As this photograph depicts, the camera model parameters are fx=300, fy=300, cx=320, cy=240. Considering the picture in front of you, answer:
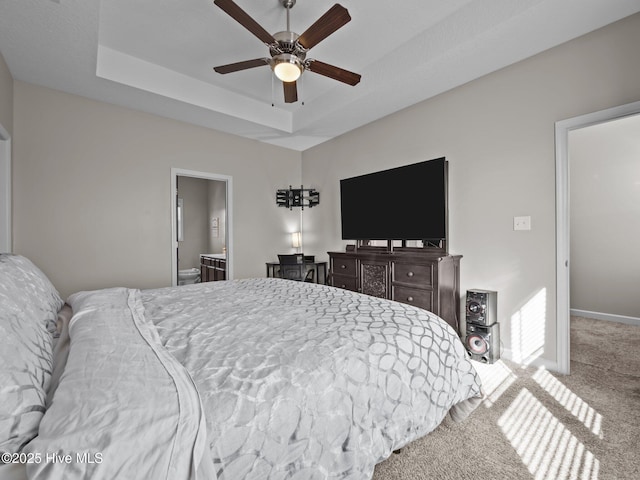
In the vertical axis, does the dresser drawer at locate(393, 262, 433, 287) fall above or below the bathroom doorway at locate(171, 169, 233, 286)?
below

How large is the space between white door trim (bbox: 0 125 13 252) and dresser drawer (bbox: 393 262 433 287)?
367 cm

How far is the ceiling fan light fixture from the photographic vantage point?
7.30 ft

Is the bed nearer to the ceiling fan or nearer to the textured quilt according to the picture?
the textured quilt

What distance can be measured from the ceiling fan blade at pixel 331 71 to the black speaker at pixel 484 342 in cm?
245

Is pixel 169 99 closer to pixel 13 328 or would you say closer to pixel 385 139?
pixel 385 139

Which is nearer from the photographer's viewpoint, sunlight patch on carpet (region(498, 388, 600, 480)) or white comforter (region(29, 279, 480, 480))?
white comforter (region(29, 279, 480, 480))

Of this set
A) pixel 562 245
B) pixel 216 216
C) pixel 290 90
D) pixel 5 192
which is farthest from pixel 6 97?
pixel 562 245

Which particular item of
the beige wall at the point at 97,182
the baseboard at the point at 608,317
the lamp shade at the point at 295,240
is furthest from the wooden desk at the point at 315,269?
the baseboard at the point at 608,317

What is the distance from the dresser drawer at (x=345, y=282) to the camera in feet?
12.0

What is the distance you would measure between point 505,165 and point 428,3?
5.02 feet

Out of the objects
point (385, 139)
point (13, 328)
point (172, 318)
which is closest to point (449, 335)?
point (172, 318)

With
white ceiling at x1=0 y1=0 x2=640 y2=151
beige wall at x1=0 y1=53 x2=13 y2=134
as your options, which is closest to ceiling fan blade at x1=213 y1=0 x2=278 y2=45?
white ceiling at x1=0 y1=0 x2=640 y2=151

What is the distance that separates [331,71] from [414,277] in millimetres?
2042

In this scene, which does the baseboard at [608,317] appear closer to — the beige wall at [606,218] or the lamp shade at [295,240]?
the beige wall at [606,218]
